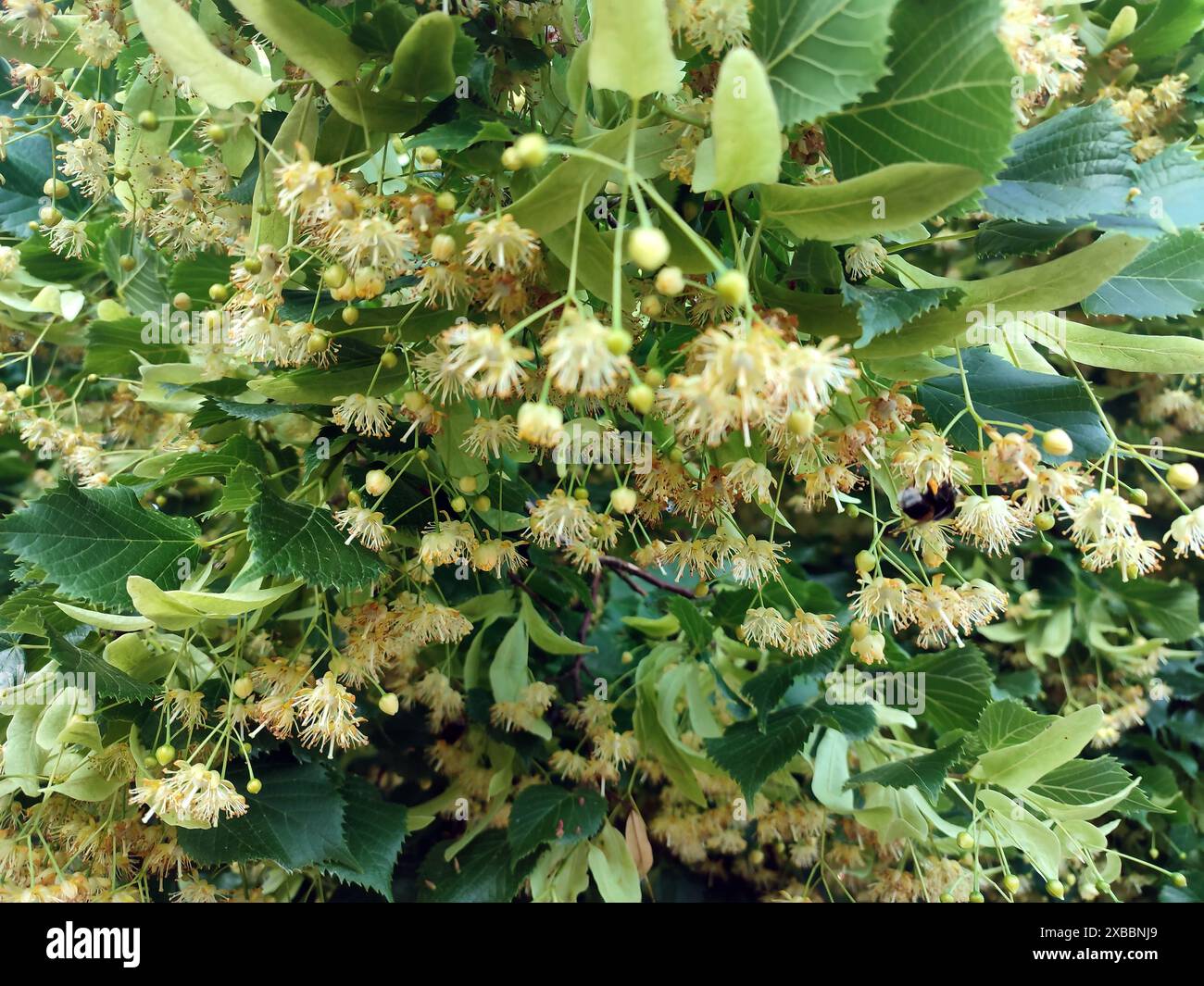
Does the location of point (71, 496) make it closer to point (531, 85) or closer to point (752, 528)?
point (531, 85)

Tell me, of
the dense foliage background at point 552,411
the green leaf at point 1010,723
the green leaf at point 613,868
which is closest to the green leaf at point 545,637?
the dense foliage background at point 552,411

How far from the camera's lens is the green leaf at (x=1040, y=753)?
943 millimetres

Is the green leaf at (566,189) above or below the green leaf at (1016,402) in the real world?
above

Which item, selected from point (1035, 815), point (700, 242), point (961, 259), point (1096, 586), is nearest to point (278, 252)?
point (700, 242)

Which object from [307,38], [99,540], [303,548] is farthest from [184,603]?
[307,38]

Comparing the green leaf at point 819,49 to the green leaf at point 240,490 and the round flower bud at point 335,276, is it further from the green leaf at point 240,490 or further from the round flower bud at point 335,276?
the green leaf at point 240,490

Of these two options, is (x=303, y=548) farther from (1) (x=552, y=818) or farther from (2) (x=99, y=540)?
(1) (x=552, y=818)

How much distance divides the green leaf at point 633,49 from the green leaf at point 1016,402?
1.38 ft

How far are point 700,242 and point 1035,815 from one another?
990 mm

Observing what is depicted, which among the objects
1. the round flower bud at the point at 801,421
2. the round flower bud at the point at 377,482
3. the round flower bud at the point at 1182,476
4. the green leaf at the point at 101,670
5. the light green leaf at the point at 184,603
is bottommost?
the green leaf at the point at 101,670

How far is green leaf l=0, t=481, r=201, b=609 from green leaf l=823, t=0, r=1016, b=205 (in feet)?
2.63

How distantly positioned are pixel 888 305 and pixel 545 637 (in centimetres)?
69

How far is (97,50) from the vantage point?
955 millimetres

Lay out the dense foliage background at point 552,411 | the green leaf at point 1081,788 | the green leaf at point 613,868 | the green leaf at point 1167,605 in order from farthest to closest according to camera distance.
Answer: the green leaf at point 1167,605, the green leaf at point 613,868, the green leaf at point 1081,788, the dense foliage background at point 552,411
